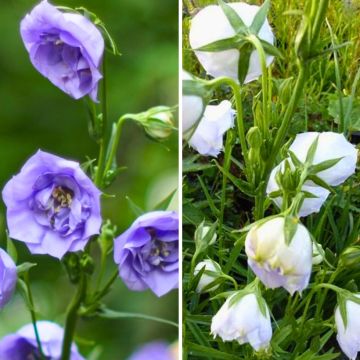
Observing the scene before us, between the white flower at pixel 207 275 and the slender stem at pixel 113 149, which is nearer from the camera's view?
the slender stem at pixel 113 149

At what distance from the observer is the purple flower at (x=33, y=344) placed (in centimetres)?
56

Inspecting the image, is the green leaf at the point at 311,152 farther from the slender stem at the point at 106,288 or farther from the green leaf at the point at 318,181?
the slender stem at the point at 106,288

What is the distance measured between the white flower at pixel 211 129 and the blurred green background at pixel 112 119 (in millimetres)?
20

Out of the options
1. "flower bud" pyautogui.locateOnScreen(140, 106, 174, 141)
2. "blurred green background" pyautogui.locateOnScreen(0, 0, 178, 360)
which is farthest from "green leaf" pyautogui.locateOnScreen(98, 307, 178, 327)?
"flower bud" pyautogui.locateOnScreen(140, 106, 174, 141)

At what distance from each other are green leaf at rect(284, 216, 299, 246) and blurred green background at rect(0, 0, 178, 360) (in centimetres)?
13

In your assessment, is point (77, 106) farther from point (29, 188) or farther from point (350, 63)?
point (350, 63)

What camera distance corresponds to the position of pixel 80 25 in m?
0.50

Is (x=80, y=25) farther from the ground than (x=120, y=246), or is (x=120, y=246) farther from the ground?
(x=80, y=25)

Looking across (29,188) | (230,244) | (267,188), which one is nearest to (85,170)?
(29,188)

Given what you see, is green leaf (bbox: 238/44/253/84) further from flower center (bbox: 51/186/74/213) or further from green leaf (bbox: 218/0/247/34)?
flower center (bbox: 51/186/74/213)

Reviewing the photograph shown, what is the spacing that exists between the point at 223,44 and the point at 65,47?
0.11 m

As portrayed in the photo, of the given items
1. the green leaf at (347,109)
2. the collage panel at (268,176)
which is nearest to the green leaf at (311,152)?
the collage panel at (268,176)

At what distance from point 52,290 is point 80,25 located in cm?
22

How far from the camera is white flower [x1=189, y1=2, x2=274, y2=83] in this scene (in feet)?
1.78
